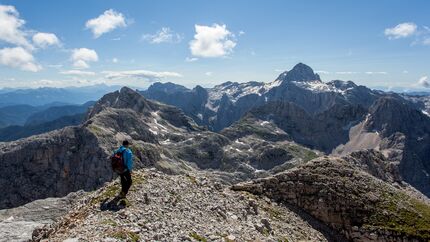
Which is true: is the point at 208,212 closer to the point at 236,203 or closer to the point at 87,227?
the point at 236,203

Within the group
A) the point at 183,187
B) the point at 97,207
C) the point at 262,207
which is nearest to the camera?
the point at 97,207

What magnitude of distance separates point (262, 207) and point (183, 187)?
821 cm

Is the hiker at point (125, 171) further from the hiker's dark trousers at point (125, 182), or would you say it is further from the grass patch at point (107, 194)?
the grass patch at point (107, 194)

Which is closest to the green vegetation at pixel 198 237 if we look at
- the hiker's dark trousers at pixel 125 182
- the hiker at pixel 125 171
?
the hiker at pixel 125 171

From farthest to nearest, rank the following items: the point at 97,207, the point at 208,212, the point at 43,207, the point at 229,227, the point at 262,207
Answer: the point at 43,207 < the point at 262,207 < the point at 208,212 < the point at 229,227 < the point at 97,207

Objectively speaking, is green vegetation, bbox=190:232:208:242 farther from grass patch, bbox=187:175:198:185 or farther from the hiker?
grass patch, bbox=187:175:198:185

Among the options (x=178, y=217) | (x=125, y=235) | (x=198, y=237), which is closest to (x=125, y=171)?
(x=178, y=217)

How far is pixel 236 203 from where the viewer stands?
36781mm

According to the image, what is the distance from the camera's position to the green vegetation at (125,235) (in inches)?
848

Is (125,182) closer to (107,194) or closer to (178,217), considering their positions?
(107,194)

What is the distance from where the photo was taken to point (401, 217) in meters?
41.4

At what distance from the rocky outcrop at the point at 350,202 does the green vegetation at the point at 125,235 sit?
71.3 ft

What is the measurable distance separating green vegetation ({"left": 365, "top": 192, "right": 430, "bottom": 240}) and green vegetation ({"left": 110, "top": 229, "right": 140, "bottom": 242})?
2607 cm

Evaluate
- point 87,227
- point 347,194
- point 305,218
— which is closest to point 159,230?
point 87,227
